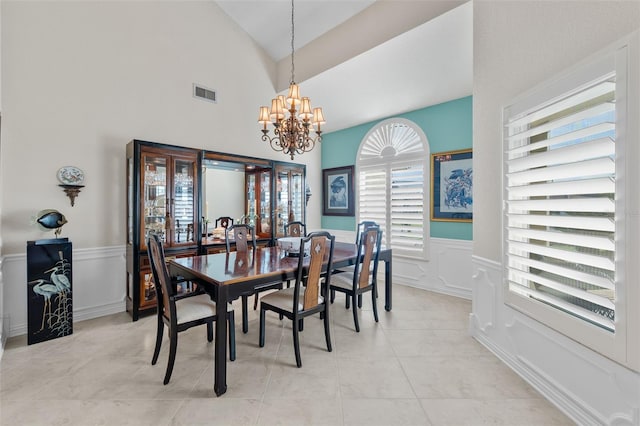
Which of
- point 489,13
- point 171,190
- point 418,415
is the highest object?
point 489,13

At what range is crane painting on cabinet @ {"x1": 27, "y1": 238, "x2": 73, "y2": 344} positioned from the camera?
268cm

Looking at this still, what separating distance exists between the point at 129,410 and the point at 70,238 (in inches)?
91.3

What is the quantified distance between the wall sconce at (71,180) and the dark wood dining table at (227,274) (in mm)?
1545

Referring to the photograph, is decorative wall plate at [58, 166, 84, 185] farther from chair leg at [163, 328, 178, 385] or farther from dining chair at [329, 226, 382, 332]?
dining chair at [329, 226, 382, 332]

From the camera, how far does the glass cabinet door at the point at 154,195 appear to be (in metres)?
3.33

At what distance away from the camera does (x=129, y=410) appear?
180cm

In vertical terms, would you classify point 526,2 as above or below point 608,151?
above

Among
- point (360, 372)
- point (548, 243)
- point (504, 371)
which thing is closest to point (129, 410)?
point (360, 372)

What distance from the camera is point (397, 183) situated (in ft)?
16.1

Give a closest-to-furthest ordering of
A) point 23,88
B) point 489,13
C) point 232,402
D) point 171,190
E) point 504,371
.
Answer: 1. point 232,402
2. point 504,371
3. point 489,13
4. point 23,88
5. point 171,190

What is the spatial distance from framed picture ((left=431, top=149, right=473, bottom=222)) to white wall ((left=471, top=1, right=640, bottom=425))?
4.86ft

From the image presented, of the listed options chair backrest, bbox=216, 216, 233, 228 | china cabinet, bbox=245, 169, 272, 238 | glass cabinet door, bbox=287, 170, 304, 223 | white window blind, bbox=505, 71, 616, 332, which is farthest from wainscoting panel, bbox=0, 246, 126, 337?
white window blind, bbox=505, 71, 616, 332

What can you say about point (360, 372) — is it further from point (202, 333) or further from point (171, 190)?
point (171, 190)

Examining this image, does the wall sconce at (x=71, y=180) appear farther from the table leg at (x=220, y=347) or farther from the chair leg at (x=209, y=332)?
the table leg at (x=220, y=347)
